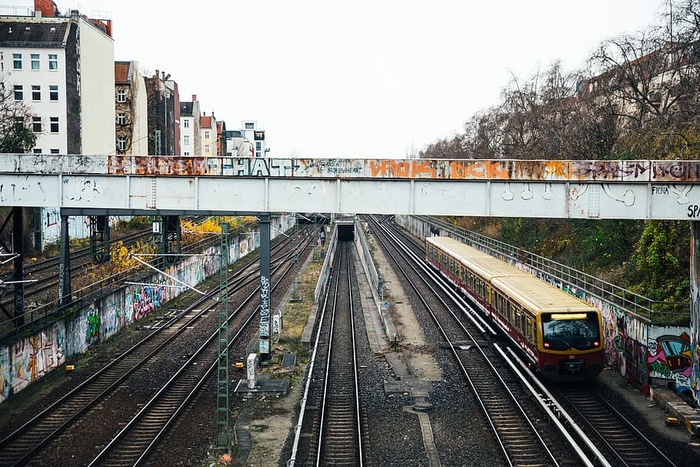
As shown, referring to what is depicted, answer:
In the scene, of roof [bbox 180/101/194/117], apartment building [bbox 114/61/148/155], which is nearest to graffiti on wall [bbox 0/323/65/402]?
apartment building [bbox 114/61/148/155]

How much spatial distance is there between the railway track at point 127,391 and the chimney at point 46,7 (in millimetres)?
35449

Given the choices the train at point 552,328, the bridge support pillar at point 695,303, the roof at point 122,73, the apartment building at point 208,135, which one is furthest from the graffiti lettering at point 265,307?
the apartment building at point 208,135

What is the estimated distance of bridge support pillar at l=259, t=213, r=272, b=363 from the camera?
20.9 metres

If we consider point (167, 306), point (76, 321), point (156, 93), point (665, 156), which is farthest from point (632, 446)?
point (156, 93)

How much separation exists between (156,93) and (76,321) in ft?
186

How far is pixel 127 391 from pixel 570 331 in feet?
Result: 42.6

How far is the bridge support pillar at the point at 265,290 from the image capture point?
821 inches

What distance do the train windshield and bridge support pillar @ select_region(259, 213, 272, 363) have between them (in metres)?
8.69

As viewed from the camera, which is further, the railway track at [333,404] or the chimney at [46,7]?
the chimney at [46,7]

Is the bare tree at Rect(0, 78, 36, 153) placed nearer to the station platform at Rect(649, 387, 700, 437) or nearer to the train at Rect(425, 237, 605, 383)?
the train at Rect(425, 237, 605, 383)

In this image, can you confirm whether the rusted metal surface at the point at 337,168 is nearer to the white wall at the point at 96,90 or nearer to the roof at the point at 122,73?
the white wall at the point at 96,90

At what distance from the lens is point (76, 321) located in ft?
74.5

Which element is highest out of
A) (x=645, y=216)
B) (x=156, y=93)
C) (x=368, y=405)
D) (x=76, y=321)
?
(x=156, y=93)

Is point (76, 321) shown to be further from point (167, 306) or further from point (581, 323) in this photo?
point (581, 323)
